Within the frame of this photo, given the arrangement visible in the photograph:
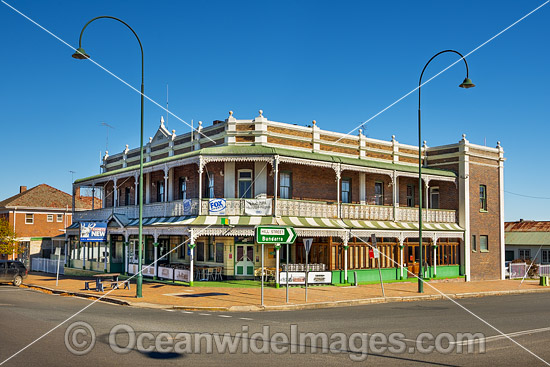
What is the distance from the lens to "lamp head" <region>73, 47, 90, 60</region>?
1992 centimetres

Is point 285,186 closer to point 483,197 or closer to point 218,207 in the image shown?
point 218,207

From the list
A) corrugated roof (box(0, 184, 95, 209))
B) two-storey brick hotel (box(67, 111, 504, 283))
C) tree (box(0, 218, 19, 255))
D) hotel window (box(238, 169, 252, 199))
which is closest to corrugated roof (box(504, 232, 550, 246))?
two-storey brick hotel (box(67, 111, 504, 283))

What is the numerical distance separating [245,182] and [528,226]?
3999cm

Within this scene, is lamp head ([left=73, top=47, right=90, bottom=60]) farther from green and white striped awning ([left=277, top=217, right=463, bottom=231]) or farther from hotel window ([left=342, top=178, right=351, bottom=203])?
hotel window ([left=342, top=178, right=351, bottom=203])

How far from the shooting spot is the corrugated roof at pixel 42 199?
54812 mm

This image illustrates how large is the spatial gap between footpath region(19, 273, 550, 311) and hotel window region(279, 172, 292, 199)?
5792 mm

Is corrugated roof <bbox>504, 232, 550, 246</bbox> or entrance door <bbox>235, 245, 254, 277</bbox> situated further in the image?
corrugated roof <bbox>504, 232, 550, 246</bbox>

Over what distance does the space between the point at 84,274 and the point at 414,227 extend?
21400mm

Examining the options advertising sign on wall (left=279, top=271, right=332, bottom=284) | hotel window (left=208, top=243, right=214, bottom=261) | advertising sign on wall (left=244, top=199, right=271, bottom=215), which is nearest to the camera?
advertising sign on wall (left=279, top=271, right=332, bottom=284)

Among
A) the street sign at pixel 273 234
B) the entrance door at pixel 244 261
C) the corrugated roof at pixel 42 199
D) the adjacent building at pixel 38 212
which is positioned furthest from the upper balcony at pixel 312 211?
the corrugated roof at pixel 42 199

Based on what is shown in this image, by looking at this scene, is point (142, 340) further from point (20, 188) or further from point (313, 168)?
point (20, 188)

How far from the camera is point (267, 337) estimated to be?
1273 centimetres

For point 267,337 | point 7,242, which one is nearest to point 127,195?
point 7,242

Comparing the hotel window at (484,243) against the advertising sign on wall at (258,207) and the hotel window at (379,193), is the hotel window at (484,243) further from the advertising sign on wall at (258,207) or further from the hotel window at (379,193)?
the advertising sign on wall at (258,207)
